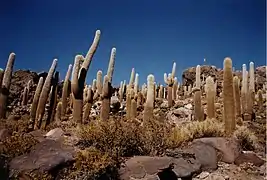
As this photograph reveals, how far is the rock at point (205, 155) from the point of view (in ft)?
24.1

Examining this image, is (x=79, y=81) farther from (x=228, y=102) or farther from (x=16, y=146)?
(x=16, y=146)

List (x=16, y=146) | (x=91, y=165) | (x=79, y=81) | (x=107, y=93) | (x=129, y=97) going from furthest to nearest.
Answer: (x=129, y=97), (x=107, y=93), (x=79, y=81), (x=16, y=146), (x=91, y=165)

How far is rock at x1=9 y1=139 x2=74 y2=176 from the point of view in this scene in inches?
215

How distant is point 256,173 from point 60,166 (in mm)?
4397

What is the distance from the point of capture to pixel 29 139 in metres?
6.48

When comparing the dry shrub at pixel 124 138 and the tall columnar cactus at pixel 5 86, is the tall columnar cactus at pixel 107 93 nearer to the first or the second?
the tall columnar cactus at pixel 5 86

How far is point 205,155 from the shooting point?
757 centimetres

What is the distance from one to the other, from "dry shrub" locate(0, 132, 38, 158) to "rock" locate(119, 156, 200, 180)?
184 cm

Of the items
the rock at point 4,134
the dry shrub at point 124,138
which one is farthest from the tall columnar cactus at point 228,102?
the rock at point 4,134

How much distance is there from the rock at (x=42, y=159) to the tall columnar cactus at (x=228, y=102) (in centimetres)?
589

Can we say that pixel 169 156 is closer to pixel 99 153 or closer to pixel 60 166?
pixel 99 153

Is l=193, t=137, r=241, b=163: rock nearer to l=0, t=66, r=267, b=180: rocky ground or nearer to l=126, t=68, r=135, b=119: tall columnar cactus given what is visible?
l=0, t=66, r=267, b=180: rocky ground

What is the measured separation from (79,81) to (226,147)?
5711mm

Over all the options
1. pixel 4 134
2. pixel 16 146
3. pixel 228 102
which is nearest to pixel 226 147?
pixel 228 102
